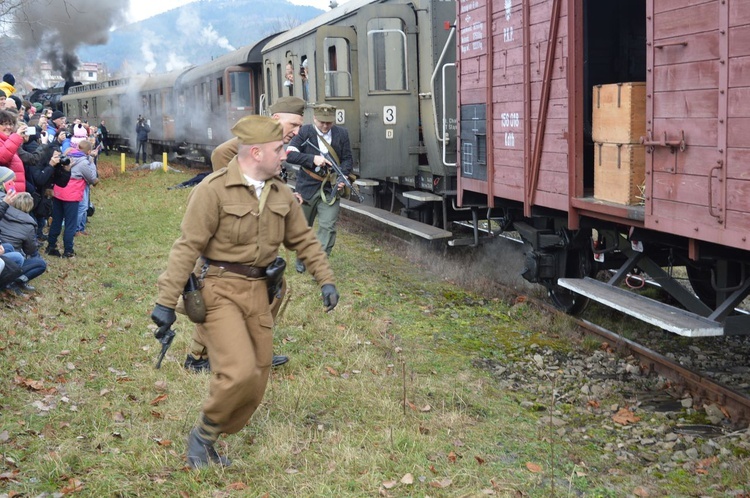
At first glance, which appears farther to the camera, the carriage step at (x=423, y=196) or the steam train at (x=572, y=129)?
the carriage step at (x=423, y=196)

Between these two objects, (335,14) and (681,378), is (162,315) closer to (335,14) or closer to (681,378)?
(681,378)

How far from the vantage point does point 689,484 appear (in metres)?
4.98

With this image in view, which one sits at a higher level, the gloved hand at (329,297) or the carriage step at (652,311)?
the gloved hand at (329,297)

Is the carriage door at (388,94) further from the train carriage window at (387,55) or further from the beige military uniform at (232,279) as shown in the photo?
the beige military uniform at (232,279)

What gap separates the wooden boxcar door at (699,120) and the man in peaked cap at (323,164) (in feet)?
14.3

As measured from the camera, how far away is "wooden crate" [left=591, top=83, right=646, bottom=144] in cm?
645

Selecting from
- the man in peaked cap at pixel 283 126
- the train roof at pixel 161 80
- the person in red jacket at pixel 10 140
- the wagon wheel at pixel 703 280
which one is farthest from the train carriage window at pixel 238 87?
the wagon wheel at pixel 703 280

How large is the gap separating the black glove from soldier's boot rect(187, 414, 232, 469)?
620mm

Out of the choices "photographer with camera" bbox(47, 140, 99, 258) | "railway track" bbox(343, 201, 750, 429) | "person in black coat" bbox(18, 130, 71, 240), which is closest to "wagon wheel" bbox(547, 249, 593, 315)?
"railway track" bbox(343, 201, 750, 429)

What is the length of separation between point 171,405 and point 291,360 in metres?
1.26

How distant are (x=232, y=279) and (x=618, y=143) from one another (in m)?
3.30

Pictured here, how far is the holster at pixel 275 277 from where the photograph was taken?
4.98m

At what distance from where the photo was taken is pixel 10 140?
9297mm

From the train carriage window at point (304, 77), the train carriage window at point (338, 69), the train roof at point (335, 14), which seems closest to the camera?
the train carriage window at point (338, 69)
